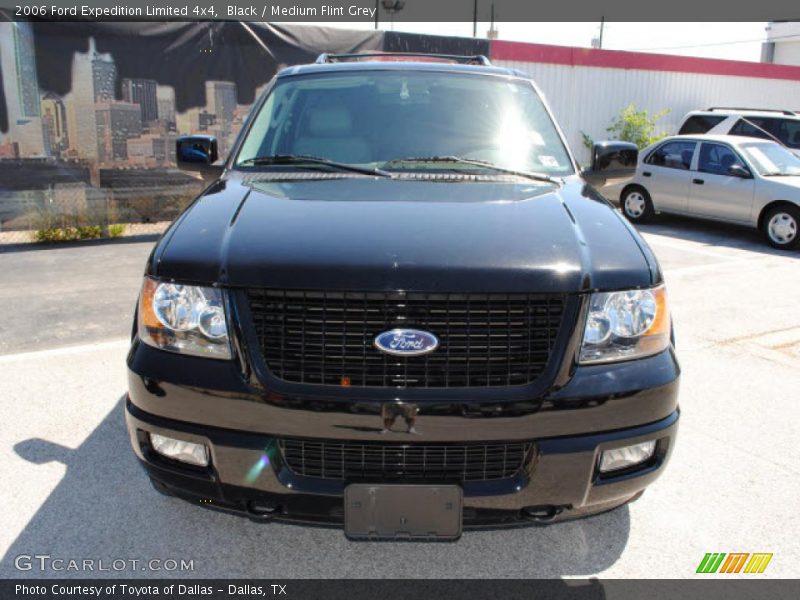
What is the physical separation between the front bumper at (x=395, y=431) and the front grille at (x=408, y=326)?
0.31ft

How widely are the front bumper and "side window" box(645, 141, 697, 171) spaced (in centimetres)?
1043

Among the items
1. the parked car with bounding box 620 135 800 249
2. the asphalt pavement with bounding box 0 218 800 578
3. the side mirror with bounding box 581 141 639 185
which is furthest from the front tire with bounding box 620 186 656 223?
the side mirror with bounding box 581 141 639 185

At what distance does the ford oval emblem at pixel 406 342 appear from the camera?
2314mm

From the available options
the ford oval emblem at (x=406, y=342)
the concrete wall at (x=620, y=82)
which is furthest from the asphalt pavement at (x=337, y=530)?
the concrete wall at (x=620, y=82)

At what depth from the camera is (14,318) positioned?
6.11 m

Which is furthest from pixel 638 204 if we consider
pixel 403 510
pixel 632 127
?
pixel 403 510

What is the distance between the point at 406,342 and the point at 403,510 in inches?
21.0

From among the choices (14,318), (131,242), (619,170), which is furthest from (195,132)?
(619,170)

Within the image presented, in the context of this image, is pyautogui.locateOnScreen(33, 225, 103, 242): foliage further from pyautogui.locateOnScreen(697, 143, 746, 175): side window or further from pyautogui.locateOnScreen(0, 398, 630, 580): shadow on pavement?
pyautogui.locateOnScreen(697, 143, 746, 175): side window

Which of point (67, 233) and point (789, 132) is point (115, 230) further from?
point (789, 132)

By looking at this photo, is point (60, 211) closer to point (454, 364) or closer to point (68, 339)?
point (68, 339)

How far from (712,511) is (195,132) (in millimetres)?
9852

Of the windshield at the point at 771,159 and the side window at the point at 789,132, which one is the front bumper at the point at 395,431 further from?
the side window at the point at 789,132

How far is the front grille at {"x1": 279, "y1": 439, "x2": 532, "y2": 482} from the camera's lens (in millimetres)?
2373
